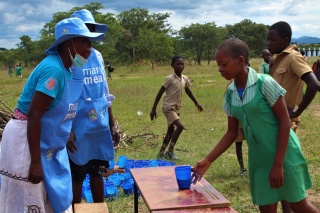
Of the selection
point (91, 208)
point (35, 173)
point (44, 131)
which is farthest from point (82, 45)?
point (91, 208)

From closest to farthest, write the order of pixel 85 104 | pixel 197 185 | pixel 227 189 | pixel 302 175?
pixel 302 175
pixel 197 185
pixel 85 104
pixel 227 189

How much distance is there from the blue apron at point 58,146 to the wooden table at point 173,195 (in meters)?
0.51

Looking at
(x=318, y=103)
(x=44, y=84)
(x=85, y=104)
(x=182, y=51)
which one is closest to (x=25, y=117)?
(x=44, y=84)

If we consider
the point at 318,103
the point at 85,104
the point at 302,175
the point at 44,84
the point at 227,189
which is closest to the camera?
the point at 44,84

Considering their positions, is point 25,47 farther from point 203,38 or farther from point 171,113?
point 171,113

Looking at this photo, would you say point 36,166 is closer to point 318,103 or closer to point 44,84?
point 44,84

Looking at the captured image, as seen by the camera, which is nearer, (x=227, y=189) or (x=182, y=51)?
(x=227, y=189)

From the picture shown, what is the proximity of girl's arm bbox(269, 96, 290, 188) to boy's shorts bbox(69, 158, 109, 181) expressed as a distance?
1.58 m

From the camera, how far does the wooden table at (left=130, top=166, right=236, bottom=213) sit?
2367 millimetres

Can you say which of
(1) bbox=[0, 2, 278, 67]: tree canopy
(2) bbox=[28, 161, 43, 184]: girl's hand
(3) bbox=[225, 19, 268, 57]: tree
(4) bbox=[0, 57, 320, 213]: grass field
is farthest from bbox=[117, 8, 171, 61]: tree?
(2) bbox=[28, 161, 43, 184]: girl's hand

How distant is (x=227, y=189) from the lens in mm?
4566

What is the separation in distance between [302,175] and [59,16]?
3283cm

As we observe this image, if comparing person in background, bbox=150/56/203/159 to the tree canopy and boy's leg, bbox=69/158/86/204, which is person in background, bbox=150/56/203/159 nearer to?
boy's leg, bbox=69/158/86/204

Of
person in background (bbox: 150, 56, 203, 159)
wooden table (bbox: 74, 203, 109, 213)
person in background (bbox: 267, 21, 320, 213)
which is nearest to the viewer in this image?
wooden table (bbox: 74, 203, 109, 213)
